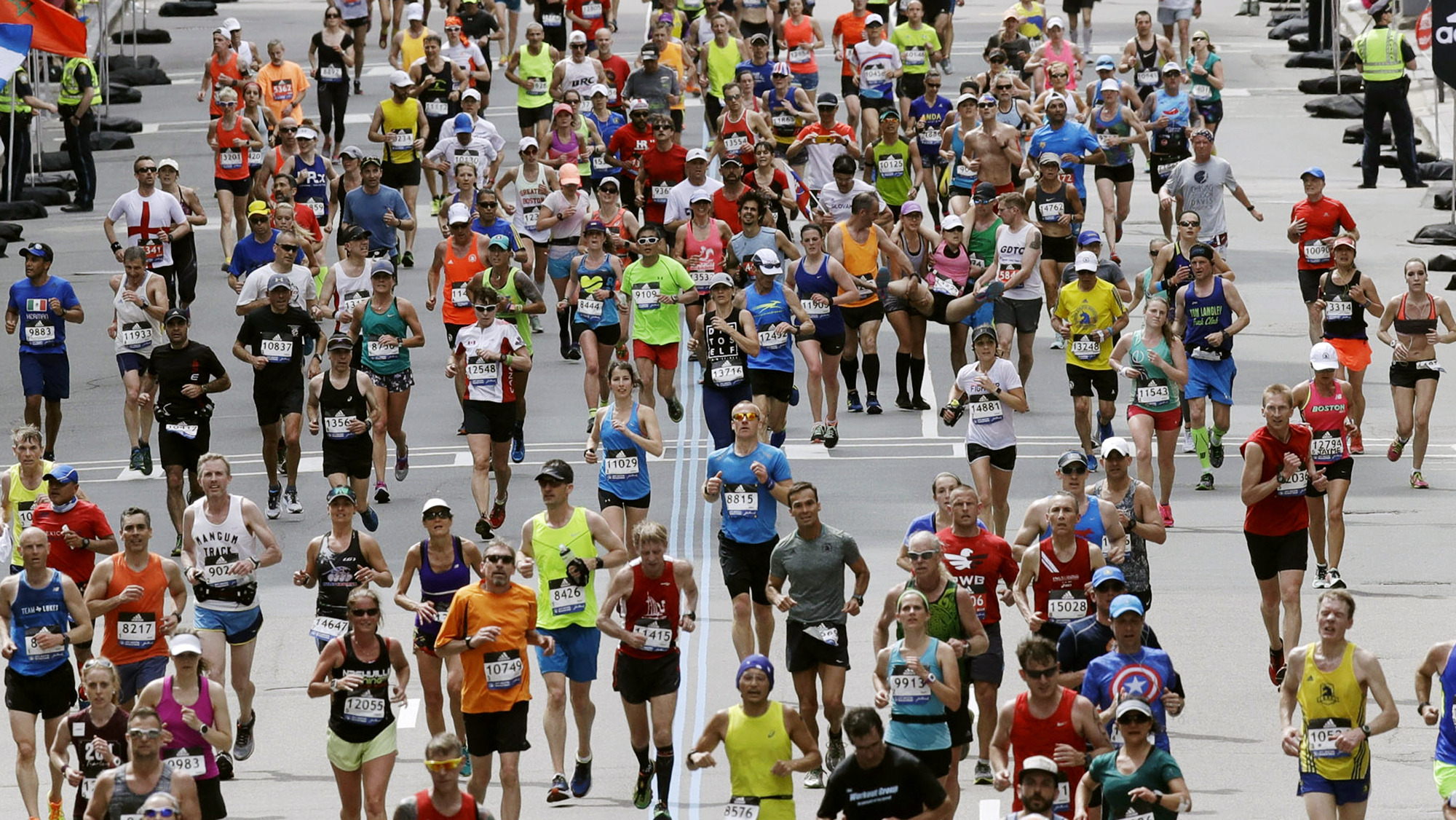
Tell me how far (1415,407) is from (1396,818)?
23.7 feet

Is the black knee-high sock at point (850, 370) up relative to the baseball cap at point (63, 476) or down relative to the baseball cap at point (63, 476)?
down

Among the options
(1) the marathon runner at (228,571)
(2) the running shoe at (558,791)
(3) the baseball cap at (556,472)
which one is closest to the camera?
(2) the running shoe at (558,791)

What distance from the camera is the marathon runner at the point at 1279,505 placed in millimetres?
14930

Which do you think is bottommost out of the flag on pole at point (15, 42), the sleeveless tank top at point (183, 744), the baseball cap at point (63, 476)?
the sleeveless tank top at point (183, 744)

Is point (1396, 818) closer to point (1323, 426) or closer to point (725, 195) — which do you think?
point (1323, 426)

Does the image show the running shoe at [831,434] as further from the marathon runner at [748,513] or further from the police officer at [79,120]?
the police officer at [79,120]

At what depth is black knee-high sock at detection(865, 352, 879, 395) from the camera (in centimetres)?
2128

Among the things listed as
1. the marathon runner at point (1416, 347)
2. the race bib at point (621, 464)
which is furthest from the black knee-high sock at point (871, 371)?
the race bib at point (621, 464)

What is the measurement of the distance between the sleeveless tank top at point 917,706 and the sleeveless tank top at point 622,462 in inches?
173

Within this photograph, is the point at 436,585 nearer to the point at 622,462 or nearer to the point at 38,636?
the point at 38,636

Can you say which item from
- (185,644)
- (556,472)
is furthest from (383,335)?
(185,644)

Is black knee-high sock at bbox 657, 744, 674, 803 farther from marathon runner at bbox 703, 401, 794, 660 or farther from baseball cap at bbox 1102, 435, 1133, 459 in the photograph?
baseball cap at bbox 1102, 435, 1133, 459

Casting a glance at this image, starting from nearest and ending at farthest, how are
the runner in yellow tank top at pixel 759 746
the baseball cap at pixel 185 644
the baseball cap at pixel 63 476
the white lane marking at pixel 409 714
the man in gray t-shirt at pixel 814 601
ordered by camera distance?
the runner in yellow tank top at pixel 759 746, the baseball cap at pixel 185 644, the man in gray t-shirt at pixel 814 601, the baseball cap at pixel 63 476, the white lane marking at pixel 409 714

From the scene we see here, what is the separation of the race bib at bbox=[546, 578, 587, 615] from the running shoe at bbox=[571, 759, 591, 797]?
0.86m
